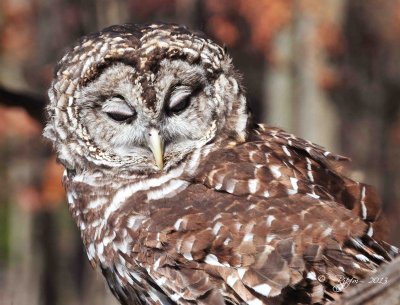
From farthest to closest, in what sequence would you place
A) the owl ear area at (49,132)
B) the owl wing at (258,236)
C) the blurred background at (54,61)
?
the blurred background at (54,61)
the owl ear area at (49,132)
the owl wing at (258,236)

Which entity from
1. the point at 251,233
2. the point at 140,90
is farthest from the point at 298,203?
the point at 140,90

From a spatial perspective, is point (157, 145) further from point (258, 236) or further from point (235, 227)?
point (258, 236)

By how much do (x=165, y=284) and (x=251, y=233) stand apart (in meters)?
0.49

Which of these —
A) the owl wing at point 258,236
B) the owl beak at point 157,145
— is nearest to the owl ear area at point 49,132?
the owl beak at point 157,145

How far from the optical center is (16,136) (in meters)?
15.5

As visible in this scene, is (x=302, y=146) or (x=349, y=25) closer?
(x=302, y=146)

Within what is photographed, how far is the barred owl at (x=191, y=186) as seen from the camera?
3979 millimetres

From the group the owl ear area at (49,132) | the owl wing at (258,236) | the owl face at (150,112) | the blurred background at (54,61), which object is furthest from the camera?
the blurred background at (54,61)

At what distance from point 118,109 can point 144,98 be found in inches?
7.7

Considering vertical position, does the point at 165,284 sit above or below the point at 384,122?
above

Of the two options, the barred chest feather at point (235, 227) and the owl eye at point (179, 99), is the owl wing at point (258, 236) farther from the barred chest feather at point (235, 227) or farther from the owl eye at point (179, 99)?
the owl eye at point (179, 99)

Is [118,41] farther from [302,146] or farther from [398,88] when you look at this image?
[398,88]

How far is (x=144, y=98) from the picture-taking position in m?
4.38

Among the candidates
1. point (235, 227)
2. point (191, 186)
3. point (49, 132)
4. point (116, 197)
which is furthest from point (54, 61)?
point (235, 227)
